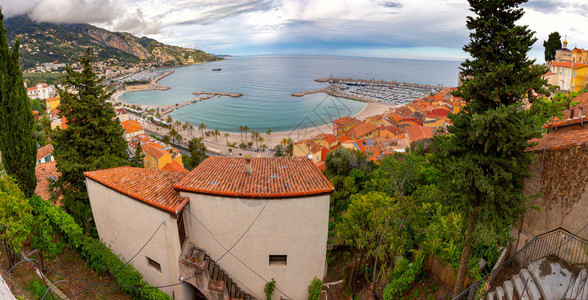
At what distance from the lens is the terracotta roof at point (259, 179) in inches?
348

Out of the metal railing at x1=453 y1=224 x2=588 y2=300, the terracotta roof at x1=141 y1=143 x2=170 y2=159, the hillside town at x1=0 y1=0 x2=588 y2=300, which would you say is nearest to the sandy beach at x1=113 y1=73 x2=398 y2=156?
the terracotta roof at x1=141 y1=143 x2=170 y2=159

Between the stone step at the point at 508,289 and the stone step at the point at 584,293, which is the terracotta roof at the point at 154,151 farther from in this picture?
the stone step at the point at 584,293

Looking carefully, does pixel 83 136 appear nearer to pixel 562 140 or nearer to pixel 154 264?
pixel 154 264

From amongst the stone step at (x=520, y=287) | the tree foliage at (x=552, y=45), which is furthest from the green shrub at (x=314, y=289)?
the tree foliage at (x=552, y=45)

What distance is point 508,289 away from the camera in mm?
6570

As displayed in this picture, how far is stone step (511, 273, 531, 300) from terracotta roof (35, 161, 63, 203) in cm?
1813

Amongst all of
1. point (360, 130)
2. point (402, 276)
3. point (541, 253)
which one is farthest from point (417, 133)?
point (541, 253)

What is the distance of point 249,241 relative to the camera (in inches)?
366

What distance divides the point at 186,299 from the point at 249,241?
308 cm

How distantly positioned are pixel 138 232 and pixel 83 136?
7.64 meters

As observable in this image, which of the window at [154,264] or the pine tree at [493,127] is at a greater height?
the pine tree at [493,127]

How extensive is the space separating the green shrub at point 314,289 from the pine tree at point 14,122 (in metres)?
12.3

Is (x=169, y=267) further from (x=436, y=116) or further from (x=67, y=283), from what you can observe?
(x=436, y=116)

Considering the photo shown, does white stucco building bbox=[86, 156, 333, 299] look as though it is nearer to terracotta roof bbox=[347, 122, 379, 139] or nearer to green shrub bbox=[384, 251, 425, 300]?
green shrub bbox=[384, 251, 425, 300]
